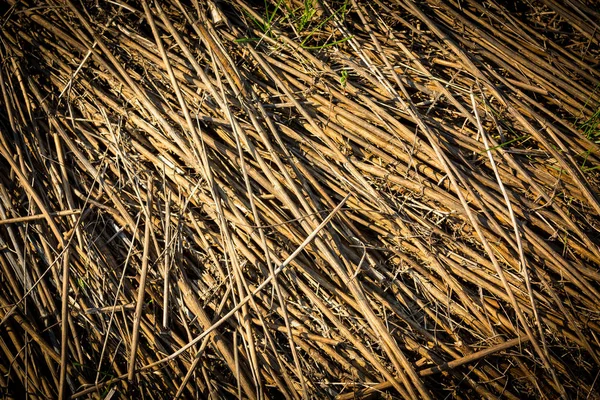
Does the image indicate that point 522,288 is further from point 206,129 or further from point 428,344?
point 206,129

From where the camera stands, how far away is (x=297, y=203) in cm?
106

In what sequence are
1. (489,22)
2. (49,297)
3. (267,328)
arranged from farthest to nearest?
(489,22), (49,297), (267,328)

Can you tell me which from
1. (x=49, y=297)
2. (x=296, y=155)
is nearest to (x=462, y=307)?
(x=296, y=155)


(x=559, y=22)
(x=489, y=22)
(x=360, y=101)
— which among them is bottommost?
(x=360, y=101)

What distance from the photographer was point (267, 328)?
98 cm

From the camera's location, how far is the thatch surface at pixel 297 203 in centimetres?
100

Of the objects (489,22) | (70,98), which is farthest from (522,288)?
(70,98)

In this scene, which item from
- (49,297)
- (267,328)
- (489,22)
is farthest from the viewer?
(489,22)

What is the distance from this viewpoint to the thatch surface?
100 centimetres

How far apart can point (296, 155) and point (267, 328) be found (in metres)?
0.55

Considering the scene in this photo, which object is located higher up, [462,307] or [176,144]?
[462,307]

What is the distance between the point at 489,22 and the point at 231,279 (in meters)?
1.31

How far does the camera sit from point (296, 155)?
1104mm

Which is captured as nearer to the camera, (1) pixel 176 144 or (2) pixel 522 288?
(2) pixel 522 288
